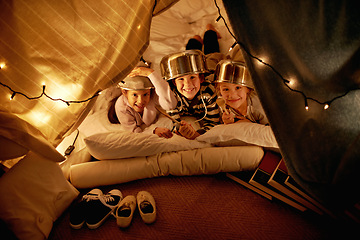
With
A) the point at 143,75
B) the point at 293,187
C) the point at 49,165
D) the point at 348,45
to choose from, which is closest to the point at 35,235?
the point at 49,165

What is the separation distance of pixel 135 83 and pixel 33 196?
74 cm

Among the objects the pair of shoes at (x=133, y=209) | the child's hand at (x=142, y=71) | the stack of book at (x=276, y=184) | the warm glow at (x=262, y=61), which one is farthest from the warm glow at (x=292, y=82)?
the child's hand at (x=142, y=71)

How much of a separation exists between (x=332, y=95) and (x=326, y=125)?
12 cm

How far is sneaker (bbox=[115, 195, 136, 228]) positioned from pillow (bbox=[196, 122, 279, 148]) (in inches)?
19.1

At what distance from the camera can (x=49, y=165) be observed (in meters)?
0.95

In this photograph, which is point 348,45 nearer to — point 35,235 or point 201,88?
point 201,88

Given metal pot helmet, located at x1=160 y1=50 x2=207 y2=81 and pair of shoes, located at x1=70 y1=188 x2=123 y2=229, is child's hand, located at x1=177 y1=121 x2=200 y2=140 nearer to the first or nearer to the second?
metal pot helmet, located at x1=160 y1=50 x2=207 y2=81

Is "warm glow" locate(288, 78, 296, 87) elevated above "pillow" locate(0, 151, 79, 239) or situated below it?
above

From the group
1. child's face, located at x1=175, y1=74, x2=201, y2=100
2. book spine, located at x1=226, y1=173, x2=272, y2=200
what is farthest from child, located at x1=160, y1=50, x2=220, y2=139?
book spine, located at x1=226, y1=173, x2=272, y2=200

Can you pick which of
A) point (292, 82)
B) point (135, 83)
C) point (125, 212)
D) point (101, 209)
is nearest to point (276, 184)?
point (292, 82)

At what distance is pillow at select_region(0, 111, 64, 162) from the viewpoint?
0.81 metres

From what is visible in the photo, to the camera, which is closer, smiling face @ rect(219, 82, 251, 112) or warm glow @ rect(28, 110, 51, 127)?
warm glow @ rect(28, 110, 51, 127)

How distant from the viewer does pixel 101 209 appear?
0.99m

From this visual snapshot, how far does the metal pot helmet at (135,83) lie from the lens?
1270 millimetres
